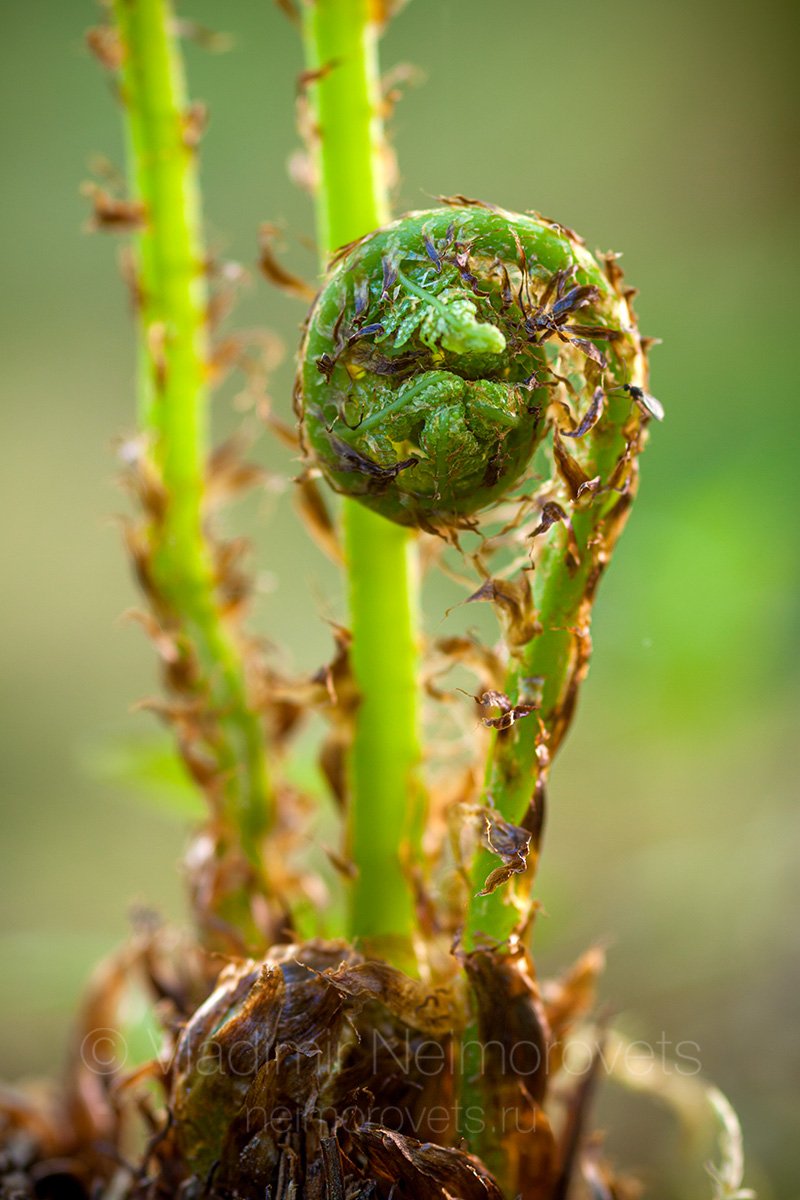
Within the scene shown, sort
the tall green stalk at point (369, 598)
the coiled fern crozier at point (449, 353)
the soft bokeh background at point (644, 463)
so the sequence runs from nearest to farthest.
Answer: the coiled fern crozier at point (449, 353)
the tall green stalk at point (369, 598)
the soft bokeh background at point (644, 463)

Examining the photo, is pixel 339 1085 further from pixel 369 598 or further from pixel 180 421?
pixel 180 421

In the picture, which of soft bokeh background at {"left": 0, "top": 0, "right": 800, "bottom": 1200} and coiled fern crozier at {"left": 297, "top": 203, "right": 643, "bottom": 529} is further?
soft bokeh background at {"left": 0, "top": 0, "right": 800, "bottom": 1200}

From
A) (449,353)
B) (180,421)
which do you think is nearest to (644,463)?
(180,421)

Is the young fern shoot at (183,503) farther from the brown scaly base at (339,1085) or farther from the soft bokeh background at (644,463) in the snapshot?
the soft bokeh background at (644,463)

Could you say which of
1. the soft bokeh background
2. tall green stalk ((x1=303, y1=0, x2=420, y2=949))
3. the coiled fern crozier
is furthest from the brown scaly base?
the soft bokeh background

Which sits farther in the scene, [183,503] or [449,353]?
[183,503]

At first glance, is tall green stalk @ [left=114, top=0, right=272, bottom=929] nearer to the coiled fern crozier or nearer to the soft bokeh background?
the coiled fern crozier

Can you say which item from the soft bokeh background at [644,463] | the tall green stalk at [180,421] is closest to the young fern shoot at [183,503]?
the tall green stalk at [180,421]
